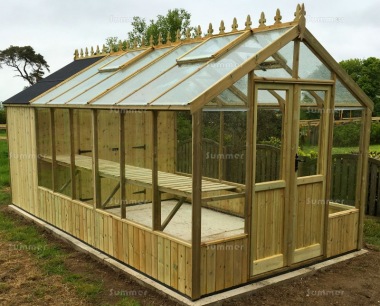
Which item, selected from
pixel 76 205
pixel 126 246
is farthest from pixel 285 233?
pixel 76 205

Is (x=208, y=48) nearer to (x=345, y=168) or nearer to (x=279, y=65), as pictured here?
(x=279, y=65)

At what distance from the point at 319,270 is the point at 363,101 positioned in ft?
8.63

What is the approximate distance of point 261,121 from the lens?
5.66 meters

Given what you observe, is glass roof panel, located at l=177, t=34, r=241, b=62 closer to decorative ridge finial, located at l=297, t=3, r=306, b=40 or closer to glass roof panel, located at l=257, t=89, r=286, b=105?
decorative ridge finial, located at l=297, t=3, r=306, b=40

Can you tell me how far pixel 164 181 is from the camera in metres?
5.91

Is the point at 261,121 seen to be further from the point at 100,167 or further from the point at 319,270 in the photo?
the point at 100,167

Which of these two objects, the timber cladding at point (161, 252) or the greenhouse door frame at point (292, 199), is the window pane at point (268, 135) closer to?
the greenhouse door frame at point (292, 199)

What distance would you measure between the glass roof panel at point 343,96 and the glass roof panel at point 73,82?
15.7 feet

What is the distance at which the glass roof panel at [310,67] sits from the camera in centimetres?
559

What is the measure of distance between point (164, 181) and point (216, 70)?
1.72 meters

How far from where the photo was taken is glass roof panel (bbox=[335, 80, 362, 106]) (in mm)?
6117

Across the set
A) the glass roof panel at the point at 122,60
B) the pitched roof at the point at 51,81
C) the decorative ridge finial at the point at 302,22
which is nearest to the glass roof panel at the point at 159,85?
the decorative ridge finial at the point at 302,22

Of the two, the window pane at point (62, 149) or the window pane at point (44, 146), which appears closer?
the window pane at point (62, 149)

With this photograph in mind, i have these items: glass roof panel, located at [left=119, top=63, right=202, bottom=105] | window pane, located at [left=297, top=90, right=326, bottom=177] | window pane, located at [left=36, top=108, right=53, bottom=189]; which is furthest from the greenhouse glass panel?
window pane, located at [left=297, top=90, right=326, bottom=177]
